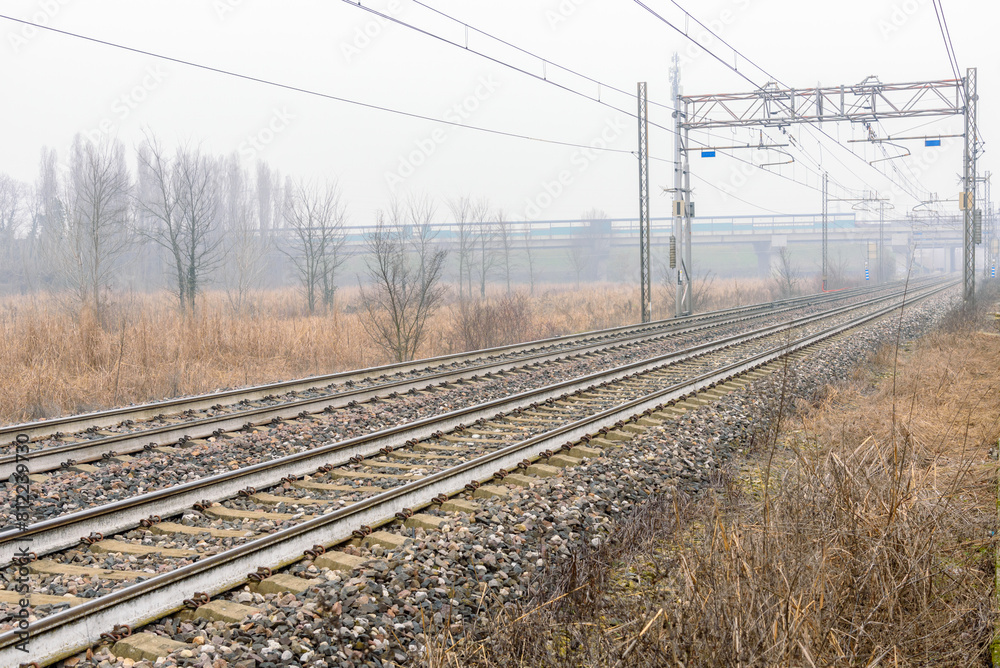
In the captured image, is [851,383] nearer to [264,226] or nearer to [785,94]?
[785,94]

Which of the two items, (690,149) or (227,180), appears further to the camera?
(227,180)

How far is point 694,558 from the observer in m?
4.26

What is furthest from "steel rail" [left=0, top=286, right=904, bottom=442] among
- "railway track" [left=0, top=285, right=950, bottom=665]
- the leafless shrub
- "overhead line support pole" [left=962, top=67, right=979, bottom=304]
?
"overhead line support pole" [left=962, top=67, right=979, bottom=304]

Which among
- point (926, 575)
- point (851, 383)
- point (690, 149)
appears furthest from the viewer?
point (690, 149)

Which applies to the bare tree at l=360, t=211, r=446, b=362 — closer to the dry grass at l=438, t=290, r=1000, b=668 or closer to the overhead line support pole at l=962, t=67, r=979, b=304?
the dry grass at l=438, t=290, r=1000, b=668

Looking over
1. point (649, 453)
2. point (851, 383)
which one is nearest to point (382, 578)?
point (649, 453)

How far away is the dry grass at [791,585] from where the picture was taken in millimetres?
3305

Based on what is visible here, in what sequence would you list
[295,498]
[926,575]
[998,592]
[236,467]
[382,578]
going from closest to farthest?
1. [998,592]
2. [926,575]
3. [382,578]
4. [295,498]
5. [236,467]

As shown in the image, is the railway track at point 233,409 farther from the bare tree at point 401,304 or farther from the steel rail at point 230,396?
the bare tree at point 401,304

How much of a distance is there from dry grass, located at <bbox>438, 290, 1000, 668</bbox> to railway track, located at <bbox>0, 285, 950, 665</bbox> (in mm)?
1160

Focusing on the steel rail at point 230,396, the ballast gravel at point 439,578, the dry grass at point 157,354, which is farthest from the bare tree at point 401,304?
the ballast gravel at point 439,578

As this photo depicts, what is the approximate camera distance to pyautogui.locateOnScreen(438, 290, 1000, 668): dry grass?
330cm

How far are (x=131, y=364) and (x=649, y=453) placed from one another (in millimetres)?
9611

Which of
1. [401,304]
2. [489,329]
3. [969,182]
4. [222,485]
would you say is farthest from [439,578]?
[969,182]
